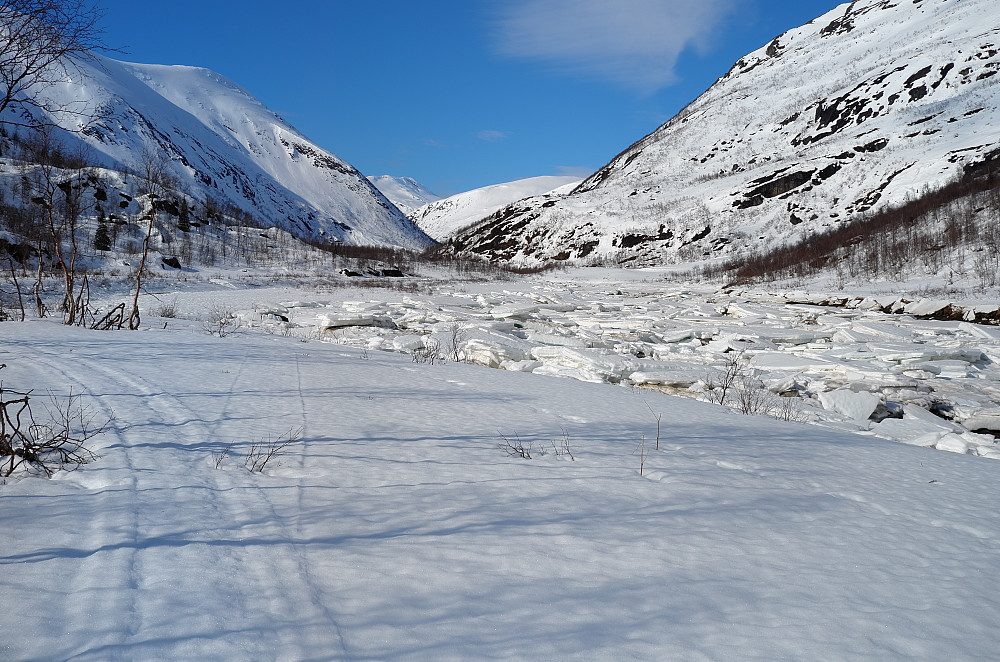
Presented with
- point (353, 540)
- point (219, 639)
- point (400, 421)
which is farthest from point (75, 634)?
Answer: point (400, 421)

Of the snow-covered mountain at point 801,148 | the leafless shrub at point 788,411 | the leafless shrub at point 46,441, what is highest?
the snow-covered mountain at point 801,148

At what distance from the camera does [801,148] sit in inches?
2773

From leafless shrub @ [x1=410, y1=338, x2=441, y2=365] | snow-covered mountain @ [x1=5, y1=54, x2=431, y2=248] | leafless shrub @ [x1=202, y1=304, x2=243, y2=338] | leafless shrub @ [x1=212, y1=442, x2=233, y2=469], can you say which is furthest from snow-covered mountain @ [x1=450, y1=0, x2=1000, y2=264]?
leafless shrub @ [x1=212, y1=442, x2=233, y2=469]

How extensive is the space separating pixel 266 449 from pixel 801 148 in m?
84.1

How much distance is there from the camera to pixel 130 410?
3.87 m

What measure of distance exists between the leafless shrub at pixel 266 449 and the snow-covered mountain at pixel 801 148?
5550 cm

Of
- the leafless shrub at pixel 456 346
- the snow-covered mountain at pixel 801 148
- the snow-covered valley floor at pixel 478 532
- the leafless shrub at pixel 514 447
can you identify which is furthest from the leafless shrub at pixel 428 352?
the snow-covered mountain at pixel 801 148

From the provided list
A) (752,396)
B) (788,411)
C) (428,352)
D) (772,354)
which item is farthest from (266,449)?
(772,354)

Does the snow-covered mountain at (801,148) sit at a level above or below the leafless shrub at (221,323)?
above

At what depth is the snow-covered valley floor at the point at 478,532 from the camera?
1608mm

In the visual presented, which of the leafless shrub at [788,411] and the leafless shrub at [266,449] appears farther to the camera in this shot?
the leafless shrub at [788,411]

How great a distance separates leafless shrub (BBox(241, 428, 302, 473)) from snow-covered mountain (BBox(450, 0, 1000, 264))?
55.5 metres

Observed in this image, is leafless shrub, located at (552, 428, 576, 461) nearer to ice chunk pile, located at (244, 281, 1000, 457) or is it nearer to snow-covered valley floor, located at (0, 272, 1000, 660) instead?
snow-covered valley floor, located at (0, 272, 1000, 660)

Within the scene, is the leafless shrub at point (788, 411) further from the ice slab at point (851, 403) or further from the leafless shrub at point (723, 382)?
the leafless shrub at point (723, 382)
